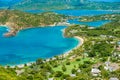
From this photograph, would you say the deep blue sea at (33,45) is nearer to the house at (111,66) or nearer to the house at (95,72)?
the house at (111,66)

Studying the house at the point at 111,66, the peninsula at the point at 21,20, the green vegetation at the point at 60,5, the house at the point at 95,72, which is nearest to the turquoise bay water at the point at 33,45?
the peninsula at the point at 21,20

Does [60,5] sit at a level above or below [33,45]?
above

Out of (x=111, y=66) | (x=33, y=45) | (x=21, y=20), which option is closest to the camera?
(x=111, y=66)

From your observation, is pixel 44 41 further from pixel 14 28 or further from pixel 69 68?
pixel 69 68

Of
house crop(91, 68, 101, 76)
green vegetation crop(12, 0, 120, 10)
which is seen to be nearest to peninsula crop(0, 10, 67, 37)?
house crop(91, 68, 101, 76)

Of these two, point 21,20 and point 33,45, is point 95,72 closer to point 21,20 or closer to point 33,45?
point 33,45

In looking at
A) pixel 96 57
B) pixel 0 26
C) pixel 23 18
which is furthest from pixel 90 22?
pixel 96 57

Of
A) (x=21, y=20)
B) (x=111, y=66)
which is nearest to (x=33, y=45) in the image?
(x=21, y=20)

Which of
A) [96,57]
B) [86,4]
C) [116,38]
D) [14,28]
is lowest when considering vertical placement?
[96,57]

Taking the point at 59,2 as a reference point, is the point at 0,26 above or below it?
Result: below
